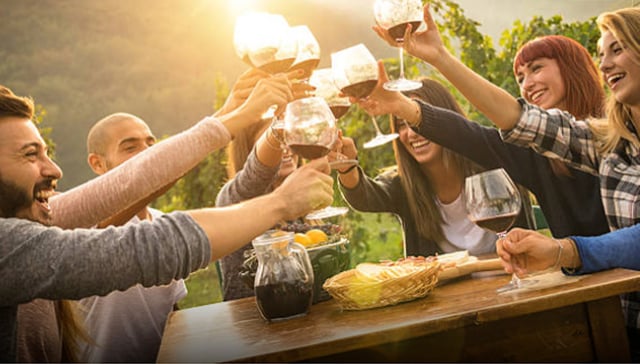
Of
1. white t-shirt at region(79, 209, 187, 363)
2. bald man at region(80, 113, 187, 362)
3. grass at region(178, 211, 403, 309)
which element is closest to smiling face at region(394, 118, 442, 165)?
bald man at region(80, 113, 187, 362)

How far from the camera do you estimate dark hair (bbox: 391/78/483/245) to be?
2.59 m

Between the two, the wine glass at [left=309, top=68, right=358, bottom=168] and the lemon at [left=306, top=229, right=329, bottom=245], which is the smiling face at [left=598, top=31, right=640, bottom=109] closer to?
the wine glass at [left=309, top=68, right=358, bottom=168]

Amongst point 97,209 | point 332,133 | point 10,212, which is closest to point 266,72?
point 332,133

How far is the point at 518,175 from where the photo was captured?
2371 millimetres

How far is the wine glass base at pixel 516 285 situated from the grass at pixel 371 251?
3.74m

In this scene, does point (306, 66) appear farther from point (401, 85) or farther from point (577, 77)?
point (577, 77)

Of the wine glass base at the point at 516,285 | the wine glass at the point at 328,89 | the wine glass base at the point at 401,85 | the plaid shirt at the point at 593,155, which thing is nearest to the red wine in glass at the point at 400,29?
the wine glass base at the point at 401,85

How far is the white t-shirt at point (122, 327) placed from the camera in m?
2.09

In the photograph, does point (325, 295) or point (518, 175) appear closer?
point (325, 295)

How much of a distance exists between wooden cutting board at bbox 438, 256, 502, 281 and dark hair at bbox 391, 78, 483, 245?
844mm

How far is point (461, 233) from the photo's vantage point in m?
2.55

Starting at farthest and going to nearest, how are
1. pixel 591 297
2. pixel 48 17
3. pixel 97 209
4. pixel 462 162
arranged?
pixel 48 17
pixel 462 162
pixel 97 209
pixel 591 297

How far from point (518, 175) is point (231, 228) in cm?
155

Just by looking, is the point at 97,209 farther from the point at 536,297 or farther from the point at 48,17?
the point at 48,17
